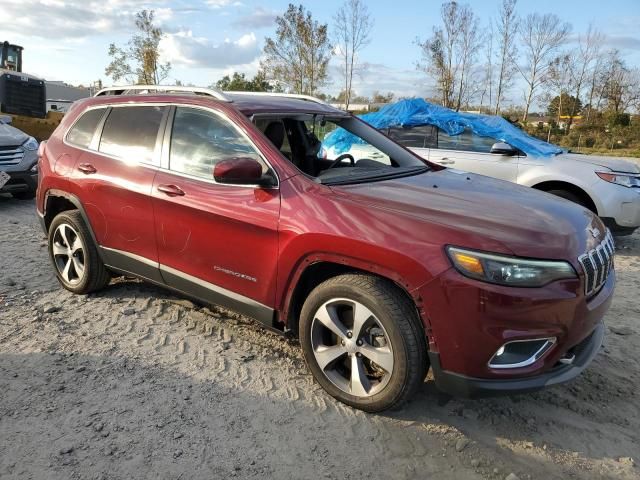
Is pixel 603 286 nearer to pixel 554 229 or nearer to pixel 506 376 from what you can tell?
pixel 554 229

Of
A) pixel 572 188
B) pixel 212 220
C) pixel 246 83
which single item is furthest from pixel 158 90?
pixel 246 83

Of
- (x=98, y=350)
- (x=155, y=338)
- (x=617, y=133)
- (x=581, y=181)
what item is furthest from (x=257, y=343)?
(x=617, y=133)

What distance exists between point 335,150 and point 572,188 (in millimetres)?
3708

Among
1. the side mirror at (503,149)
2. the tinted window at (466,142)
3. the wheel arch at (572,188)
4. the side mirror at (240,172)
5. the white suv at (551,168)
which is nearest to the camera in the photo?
the side mirror at (240,172)

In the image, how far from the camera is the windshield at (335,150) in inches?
138

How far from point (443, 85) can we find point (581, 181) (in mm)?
22894

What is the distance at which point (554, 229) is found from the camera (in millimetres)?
2682

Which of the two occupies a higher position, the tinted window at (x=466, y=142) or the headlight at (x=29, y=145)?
the tinted window at (x=466, y=142)

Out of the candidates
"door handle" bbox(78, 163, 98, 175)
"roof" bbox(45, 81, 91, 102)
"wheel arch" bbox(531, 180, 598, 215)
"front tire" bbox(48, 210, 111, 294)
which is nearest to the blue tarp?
"wheel arch" bbox(531, 180, 598, 215)

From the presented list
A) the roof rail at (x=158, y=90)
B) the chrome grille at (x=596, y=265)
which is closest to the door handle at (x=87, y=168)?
→ the roof rail at (x=158, y=90)

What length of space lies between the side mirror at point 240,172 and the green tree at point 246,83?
82.4ft

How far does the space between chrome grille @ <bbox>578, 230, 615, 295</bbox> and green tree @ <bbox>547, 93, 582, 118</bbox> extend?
105ft

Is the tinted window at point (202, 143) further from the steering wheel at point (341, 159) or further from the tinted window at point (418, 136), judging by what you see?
the tinted window at point (418, 136)

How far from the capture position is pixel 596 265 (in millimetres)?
2752
